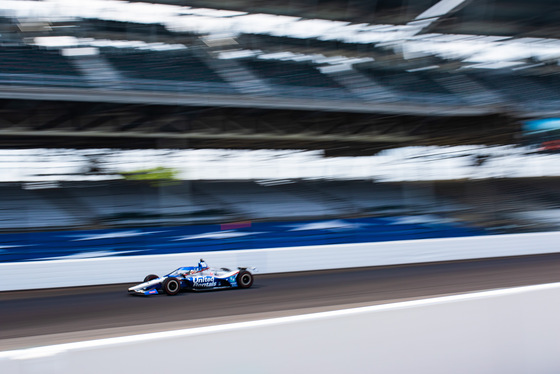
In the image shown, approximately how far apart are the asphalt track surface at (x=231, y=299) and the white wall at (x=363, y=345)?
3287 millimetres

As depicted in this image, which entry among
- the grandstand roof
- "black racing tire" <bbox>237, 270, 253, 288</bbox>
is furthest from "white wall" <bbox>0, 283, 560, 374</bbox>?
the grandstand roof

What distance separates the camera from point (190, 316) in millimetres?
6359

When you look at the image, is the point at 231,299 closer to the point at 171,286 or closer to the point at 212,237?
the point at 171,286

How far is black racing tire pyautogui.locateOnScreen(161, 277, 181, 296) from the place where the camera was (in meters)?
7.93

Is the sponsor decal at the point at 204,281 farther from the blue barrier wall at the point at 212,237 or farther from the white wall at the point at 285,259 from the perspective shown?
the blue barrier wall at the point at 212,237

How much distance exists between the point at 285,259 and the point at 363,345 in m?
8.40

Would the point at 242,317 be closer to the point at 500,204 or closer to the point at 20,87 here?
the point at 20,87

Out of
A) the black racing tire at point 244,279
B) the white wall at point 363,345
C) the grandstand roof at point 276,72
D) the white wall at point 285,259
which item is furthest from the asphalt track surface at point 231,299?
the grandstand roof at point 276,72

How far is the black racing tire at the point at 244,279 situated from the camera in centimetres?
865

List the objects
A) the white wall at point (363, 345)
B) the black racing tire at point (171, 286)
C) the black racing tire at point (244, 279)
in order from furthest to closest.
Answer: the black racing tire at point (244, 279) → the black racing tire at point (171, 286) → the white wall at point (363, 345)

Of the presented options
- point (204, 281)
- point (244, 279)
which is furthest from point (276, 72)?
point (204, 281)

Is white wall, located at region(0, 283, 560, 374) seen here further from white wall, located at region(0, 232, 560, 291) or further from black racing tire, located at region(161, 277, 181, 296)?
white wall, located at region(0, 232, 560, 291)

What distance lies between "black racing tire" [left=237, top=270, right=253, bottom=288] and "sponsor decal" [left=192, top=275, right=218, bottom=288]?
413 millimetres

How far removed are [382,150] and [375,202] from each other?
1755 mm
